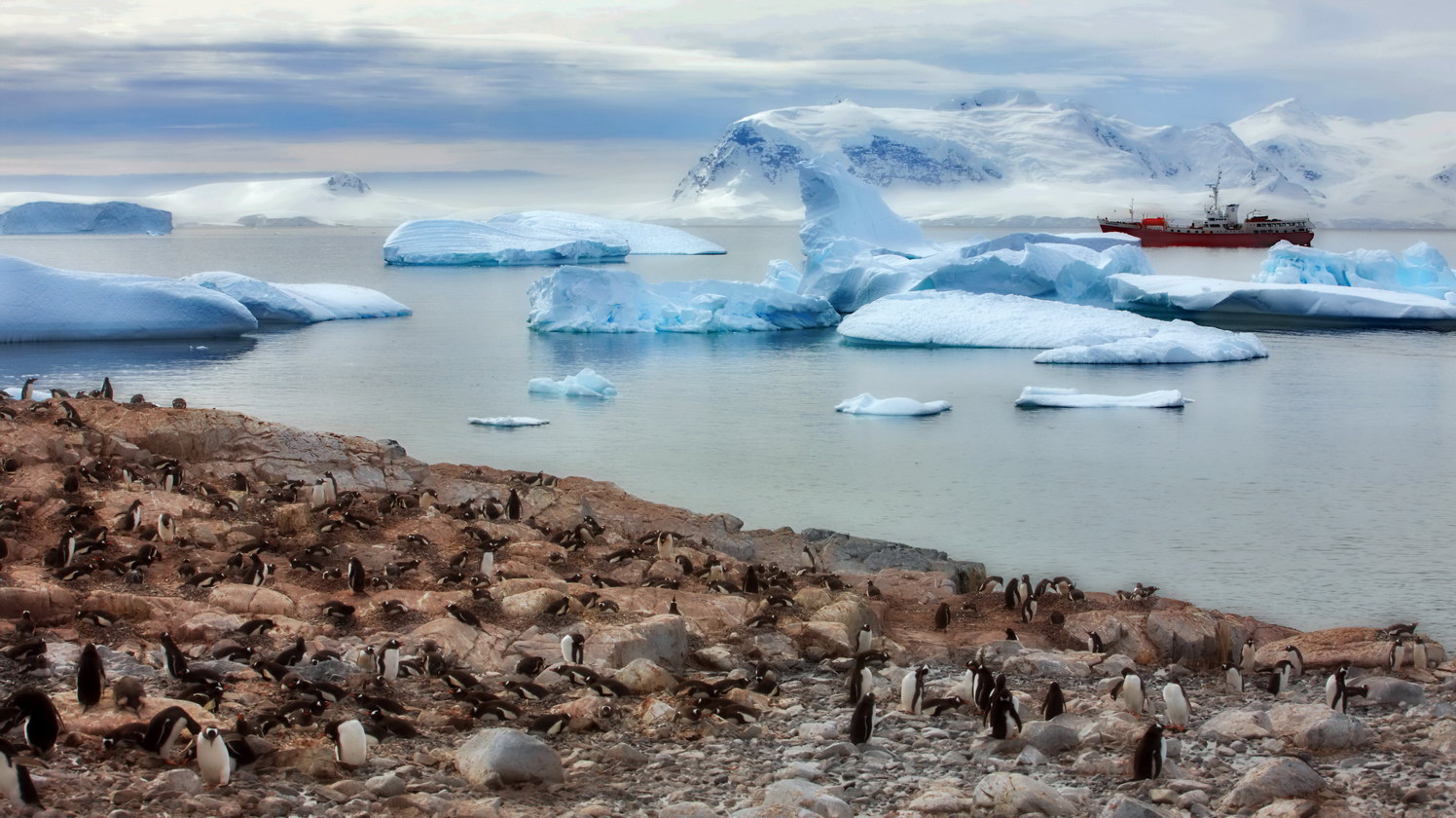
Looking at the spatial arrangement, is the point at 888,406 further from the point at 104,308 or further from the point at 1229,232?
the point at 1229,232

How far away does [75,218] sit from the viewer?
75.4 meters

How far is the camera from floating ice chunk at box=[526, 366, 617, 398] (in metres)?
18.1

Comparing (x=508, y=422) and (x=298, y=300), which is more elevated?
(x=298, y=300)

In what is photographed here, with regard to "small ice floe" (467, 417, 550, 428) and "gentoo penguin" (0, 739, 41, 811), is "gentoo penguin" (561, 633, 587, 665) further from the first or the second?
"small ice floe" (467, 417, 550, 428)

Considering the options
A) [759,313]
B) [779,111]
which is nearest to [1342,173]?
[779,111]

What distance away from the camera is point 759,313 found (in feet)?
91.0

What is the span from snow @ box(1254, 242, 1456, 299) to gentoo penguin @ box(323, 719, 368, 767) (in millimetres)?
30700

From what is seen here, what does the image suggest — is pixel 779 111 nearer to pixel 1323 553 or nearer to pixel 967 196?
pixel 967 196

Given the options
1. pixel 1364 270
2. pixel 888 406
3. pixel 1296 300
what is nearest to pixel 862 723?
pixel 888 406

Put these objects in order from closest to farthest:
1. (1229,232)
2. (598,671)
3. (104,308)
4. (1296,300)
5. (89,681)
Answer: (89,681) < (598,671) < (104,308) < (1296,300) < (1229,232)

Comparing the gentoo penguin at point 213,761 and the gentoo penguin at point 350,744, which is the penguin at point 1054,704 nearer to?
the gentoo penguin at point 350,744

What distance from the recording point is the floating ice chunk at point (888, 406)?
16.7 m

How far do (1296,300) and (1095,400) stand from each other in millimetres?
13932

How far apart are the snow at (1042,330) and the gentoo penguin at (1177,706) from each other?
16.7m
